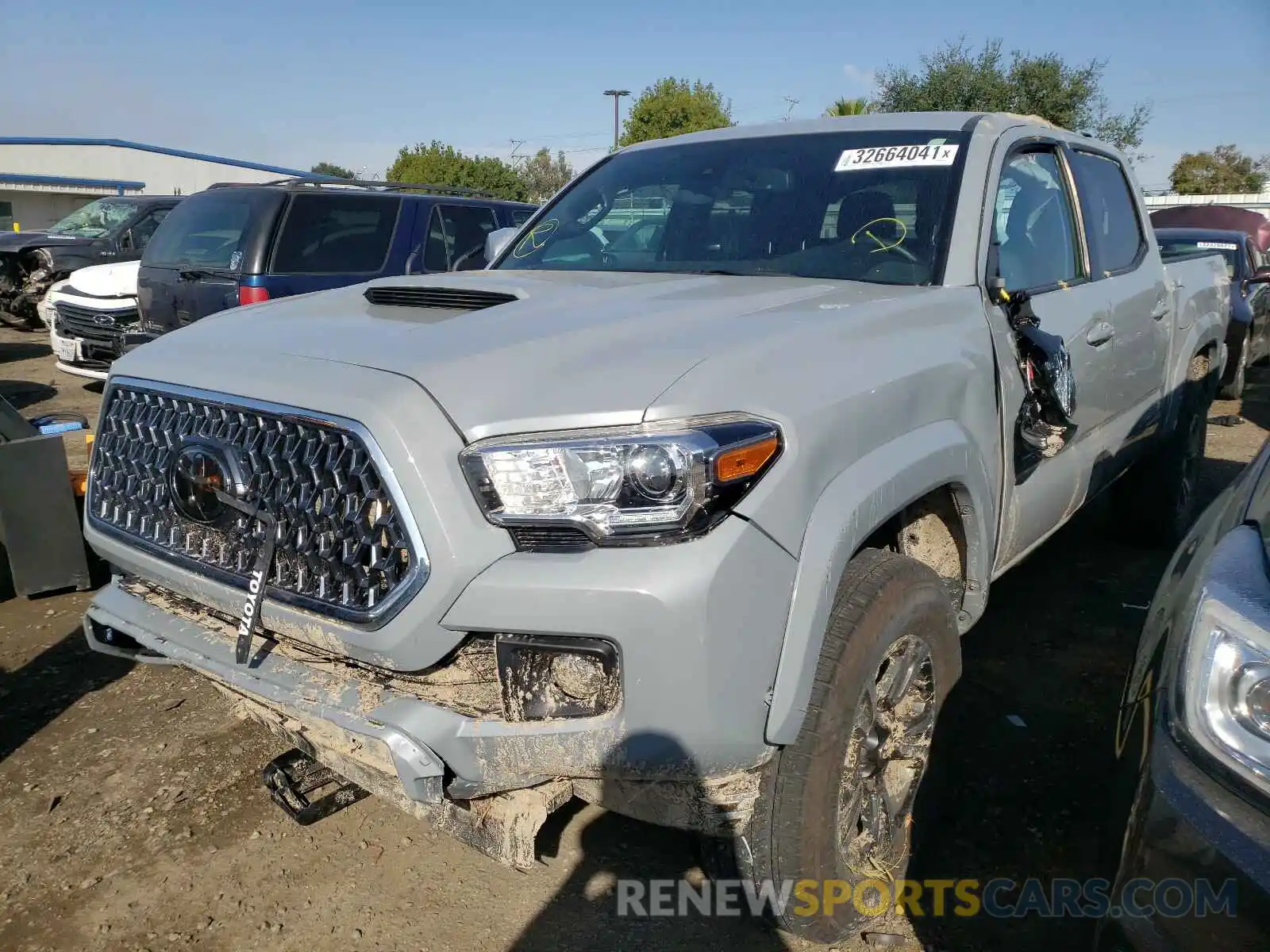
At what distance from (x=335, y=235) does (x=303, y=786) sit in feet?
18.0

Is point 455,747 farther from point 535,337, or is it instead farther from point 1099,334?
point 1099,334

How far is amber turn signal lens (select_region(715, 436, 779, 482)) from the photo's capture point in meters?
1.85

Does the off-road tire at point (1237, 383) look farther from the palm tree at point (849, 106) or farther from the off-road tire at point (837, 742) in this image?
the palm tree at point (849, 106)

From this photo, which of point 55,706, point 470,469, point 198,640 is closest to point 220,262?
point 55,706

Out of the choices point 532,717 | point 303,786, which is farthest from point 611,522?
point 303,786

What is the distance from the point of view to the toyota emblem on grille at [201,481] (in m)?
2.13

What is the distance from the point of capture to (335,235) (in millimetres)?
7254

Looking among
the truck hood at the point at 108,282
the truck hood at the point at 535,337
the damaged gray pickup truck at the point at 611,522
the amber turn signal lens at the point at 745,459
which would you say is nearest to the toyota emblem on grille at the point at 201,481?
the damaged gray pickup truck at the point at 611,522

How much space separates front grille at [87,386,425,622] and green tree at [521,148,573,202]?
2202 inches

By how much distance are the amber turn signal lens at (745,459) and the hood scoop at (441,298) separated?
3.08 feet

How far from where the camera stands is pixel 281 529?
2.06 meters

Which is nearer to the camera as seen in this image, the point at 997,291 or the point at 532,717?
the point at 532,717

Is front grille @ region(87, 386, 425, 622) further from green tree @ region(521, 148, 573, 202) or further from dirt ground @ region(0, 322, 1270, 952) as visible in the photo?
green tree @ region(521, 148, 573, 202)

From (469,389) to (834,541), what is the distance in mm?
791
